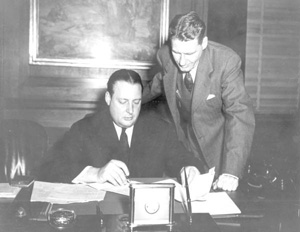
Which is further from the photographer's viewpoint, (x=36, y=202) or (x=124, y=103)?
(x=124, y=103)

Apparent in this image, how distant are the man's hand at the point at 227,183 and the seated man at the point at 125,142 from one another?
0.72ft

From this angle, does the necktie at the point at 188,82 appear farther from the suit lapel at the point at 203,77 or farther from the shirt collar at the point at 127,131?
the shirt collar at the point at 127,131

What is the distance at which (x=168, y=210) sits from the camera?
1335 millimetres

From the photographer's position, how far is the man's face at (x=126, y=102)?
2260mm

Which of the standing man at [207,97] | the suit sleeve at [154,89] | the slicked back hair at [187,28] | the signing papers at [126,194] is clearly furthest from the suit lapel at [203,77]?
the signing papers at [126,194]

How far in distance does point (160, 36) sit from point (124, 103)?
1.74 meters

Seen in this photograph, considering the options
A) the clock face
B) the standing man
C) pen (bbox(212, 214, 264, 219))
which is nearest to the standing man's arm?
the standing man

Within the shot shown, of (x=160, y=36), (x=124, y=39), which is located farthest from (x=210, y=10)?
(x=124, y=39)

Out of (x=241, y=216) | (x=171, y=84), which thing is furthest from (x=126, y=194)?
(x=171, y=84)

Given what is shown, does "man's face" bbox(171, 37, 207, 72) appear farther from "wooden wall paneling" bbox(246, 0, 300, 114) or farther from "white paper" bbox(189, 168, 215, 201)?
"wooden wall paneling" bbox(246, 0, 300, 114)

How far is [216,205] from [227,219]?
0.49ft

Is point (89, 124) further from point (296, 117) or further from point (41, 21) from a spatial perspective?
point (296, 117)

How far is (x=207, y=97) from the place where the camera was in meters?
2.45

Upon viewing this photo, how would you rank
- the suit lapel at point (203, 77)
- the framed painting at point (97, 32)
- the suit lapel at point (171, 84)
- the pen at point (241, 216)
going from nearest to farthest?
the pen at point (241, 216) < the suit lapel at point (203, 77) < the suit lapel at point (171, 84) < the framed painting at point (97, 32)
